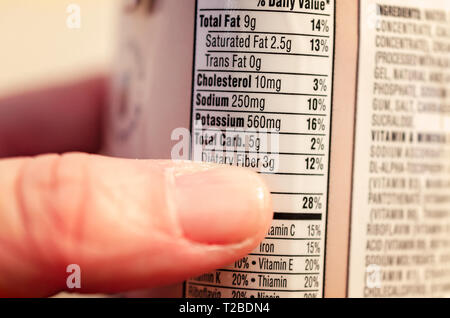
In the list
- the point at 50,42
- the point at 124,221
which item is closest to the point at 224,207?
the point at 124,221

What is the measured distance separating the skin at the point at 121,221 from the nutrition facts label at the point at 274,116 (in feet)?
0.07

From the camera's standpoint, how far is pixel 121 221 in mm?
419

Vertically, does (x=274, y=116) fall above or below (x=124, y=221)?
above

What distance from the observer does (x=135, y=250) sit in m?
0.42

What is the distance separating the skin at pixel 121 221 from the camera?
418mm

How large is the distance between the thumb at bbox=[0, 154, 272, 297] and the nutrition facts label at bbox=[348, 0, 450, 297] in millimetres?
115

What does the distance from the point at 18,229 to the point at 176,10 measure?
0.87ft

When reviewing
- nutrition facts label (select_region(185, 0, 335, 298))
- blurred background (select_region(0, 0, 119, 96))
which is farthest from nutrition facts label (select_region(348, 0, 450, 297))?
blurred background (select_region(0, 0, 119, 96))

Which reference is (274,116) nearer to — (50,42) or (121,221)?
(121,221)

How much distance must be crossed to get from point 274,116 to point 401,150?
14cm

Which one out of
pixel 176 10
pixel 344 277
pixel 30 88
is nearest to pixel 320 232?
pixel 344 277

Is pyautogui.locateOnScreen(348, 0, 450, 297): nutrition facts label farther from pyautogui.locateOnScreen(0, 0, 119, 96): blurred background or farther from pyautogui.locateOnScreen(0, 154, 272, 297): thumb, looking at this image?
pyautogui.locateOnScreen(0, 0, 119, 96): blurred background

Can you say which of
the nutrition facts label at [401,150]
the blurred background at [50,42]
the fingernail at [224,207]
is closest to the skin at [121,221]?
the fingernail at [224,207]

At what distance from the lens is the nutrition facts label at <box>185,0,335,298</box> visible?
423 millimetres
